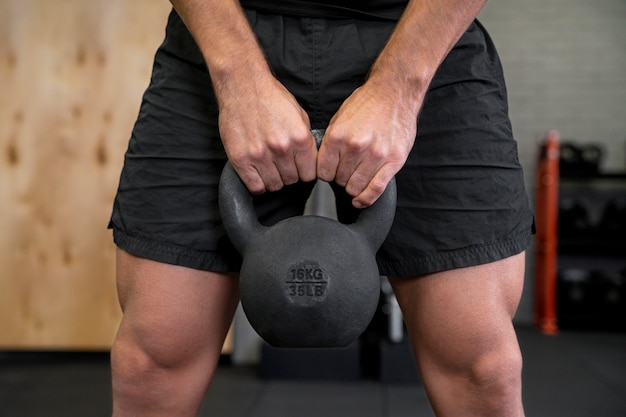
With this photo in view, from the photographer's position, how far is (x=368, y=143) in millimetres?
660

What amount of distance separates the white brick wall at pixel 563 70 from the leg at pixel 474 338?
3592mm

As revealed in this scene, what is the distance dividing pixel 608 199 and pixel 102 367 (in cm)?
327

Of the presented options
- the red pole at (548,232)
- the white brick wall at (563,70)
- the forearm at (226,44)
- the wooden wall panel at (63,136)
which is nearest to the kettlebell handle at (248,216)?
the forearm at (226,44)

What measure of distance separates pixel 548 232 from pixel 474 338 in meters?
3.20

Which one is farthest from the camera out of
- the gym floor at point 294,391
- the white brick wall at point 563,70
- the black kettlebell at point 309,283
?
the white brick wall at point 563,70

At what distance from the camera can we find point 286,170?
26.9 inches

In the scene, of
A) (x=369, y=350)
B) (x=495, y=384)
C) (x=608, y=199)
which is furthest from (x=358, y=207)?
(x=608, y=199)

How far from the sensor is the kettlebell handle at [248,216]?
68 cm

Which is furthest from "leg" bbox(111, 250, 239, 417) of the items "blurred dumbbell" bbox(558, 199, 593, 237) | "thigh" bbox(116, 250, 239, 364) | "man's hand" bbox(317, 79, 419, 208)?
"blurred dumbbell" bbox(558, 199, 593, 237)

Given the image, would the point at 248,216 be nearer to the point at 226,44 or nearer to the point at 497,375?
the point at 226,44

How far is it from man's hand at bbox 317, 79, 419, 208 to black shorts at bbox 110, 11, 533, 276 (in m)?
0.09

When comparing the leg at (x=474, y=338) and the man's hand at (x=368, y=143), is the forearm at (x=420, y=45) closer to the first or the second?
the man's hand at (x=368, y=143)

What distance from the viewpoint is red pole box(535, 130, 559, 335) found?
3.64m

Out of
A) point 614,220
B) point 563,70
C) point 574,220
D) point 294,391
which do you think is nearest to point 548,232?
point 574,220
